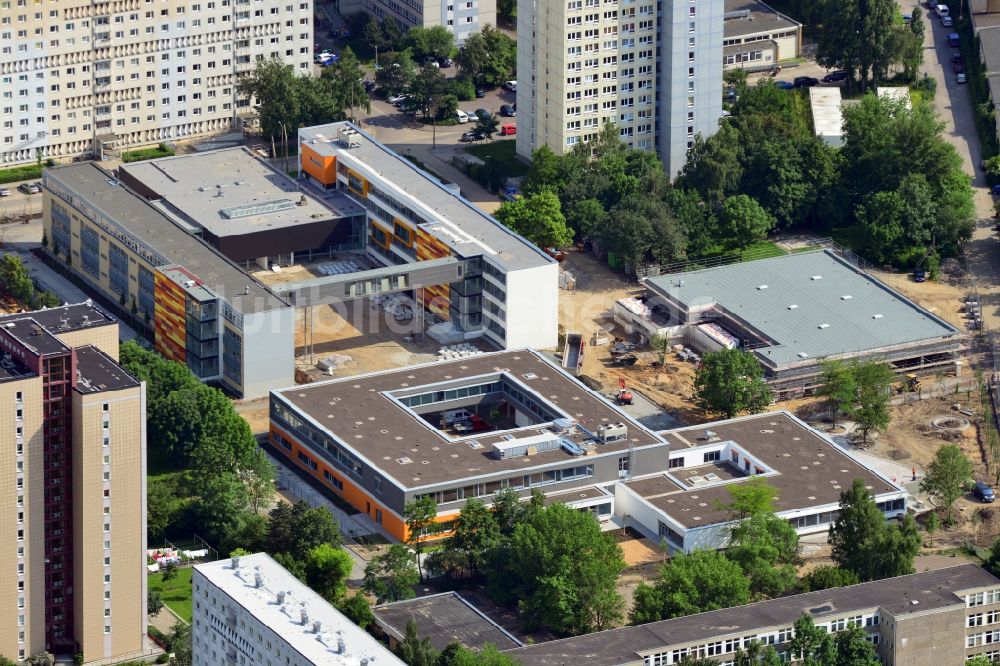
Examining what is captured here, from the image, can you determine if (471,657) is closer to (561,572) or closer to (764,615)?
(561,572)

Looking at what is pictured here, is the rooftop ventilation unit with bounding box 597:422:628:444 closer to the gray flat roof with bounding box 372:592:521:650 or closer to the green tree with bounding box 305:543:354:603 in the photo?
the gray flat roof with bounding box 372:592:521:650

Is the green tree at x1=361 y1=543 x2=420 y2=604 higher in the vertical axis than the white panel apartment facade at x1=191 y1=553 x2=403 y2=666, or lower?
lower

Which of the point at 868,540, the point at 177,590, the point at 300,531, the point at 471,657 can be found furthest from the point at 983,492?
the point at 177,590

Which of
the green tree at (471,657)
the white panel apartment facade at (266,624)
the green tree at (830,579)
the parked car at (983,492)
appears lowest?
the green tree at (471,657)

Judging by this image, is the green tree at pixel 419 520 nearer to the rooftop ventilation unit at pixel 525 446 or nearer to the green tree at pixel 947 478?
the rooftop ventilation unit at pixel 525 446

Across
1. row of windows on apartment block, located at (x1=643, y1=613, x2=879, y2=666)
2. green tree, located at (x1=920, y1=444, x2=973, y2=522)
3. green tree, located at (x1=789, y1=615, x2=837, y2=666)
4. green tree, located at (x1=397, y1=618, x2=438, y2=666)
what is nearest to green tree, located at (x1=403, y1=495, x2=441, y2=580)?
green tree, located at (x1=397, y1=618, x2=438, y2=666)

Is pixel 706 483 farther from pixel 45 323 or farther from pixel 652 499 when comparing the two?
pixel 45 323

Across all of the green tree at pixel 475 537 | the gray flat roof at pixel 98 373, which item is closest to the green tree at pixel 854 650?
the green tree at pixel 475 537
